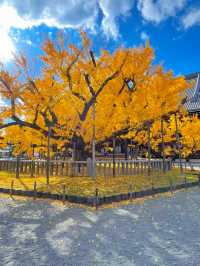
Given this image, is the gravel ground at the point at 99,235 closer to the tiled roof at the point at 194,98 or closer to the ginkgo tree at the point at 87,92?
the ginkgo tree at the point at 87,92

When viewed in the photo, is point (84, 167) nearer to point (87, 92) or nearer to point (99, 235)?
point (87, 92)

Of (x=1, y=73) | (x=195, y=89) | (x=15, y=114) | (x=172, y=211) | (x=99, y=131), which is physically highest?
(x=195, y=89)

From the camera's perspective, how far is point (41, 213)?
6457mm

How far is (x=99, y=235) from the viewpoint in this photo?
4746 mm

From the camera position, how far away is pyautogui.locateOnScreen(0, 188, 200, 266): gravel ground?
146 inches

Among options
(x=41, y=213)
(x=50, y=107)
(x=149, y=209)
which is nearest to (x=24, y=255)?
A: (x=41, y=213)

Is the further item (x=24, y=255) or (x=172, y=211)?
(x=172, y=211)

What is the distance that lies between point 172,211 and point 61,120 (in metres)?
9.02

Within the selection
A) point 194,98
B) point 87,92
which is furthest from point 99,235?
point 194,98

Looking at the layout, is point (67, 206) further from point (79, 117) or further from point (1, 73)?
point (1, 73)

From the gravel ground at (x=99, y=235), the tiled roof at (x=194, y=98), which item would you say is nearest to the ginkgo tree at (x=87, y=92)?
the gravel ground at (x=99, y=235)

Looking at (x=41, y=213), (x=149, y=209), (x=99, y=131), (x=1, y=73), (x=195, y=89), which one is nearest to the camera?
(x=41, y=213)

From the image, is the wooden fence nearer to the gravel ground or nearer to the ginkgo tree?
the ginkgo tree

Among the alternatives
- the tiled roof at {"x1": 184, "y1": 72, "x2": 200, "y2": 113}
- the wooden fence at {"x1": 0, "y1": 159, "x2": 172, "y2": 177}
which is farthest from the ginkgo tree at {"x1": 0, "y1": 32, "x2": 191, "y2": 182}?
the tiled roof at {"x1": 184, "y1": 72, "x2": 200, "y2": 113}
